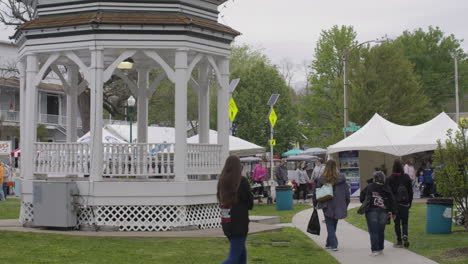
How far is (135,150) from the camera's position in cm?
1847

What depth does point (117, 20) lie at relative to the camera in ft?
57.0

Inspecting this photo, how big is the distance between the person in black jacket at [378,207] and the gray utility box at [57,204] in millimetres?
6634

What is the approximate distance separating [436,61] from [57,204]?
60883 millimetres

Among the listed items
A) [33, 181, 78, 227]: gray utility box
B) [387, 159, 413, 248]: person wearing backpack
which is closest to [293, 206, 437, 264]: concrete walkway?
[387, 159, 413, 248]: person wearing backpack

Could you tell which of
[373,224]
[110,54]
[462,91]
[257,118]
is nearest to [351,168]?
[110,54]

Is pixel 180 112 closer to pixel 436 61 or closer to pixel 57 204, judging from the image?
pixel 57 204

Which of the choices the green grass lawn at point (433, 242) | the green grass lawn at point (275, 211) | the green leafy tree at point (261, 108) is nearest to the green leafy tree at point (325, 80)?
the green leafy tree at point (261, 108)

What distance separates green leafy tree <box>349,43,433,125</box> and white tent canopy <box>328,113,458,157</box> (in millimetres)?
22472

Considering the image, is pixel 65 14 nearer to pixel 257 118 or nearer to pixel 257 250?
pixel 257 250

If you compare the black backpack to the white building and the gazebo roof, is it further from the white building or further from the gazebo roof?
the white building

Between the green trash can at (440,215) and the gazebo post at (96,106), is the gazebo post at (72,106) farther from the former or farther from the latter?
the green trash can at (440,215)

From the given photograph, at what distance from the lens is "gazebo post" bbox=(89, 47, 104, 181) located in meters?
17.5

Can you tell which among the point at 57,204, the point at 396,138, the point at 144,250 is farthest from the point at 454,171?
the point at 396,138

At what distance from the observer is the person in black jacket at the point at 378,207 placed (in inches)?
581
